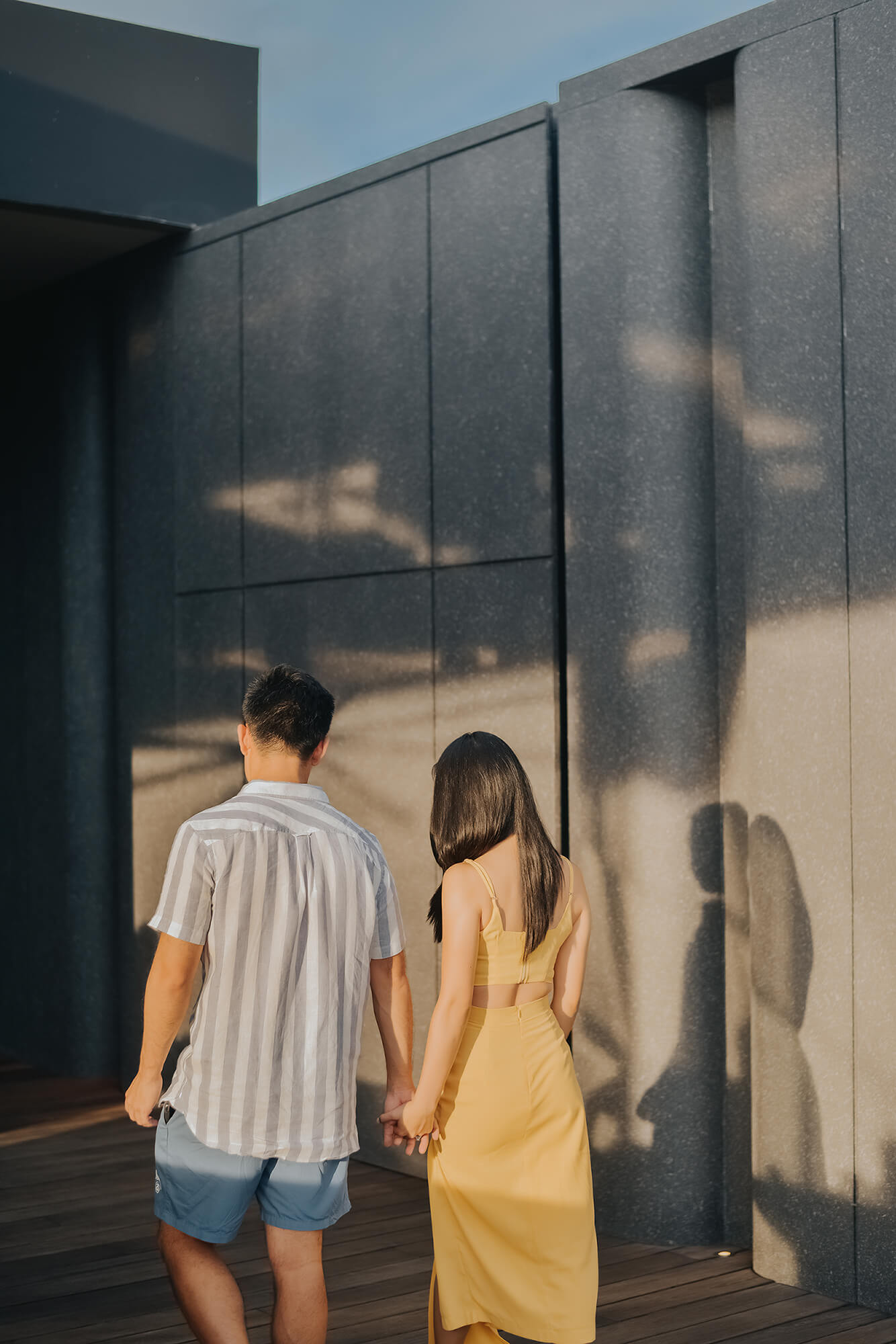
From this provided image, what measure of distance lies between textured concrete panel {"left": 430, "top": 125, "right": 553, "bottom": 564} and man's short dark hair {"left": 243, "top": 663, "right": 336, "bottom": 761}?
2127 millimetres

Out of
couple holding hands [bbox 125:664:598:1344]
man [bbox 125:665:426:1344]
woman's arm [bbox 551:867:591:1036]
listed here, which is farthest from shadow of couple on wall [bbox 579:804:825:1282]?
man [bbox 125:665:426:1344]

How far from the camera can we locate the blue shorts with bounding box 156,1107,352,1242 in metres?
2.91

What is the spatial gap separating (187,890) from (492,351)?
301 centimetres

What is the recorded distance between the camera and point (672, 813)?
475cm

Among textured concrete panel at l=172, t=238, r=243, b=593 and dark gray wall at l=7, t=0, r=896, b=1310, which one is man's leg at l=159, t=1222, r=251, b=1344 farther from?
textured concrete panel at l=172, t=238, r=243, b=593

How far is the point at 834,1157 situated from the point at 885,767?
1.16m

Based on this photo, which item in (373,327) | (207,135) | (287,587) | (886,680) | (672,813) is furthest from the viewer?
(207,135)

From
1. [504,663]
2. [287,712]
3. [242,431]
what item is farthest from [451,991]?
[242,431]

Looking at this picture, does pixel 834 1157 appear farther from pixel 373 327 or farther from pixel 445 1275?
pixel 373 327

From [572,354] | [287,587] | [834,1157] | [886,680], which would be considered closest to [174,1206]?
[834,1157]

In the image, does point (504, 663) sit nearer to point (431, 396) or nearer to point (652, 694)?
point (652, 694)

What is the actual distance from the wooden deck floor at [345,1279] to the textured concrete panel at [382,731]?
27.7 inches

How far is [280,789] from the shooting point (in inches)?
119

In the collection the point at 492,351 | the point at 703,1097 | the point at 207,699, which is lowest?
the point at 703,1097
